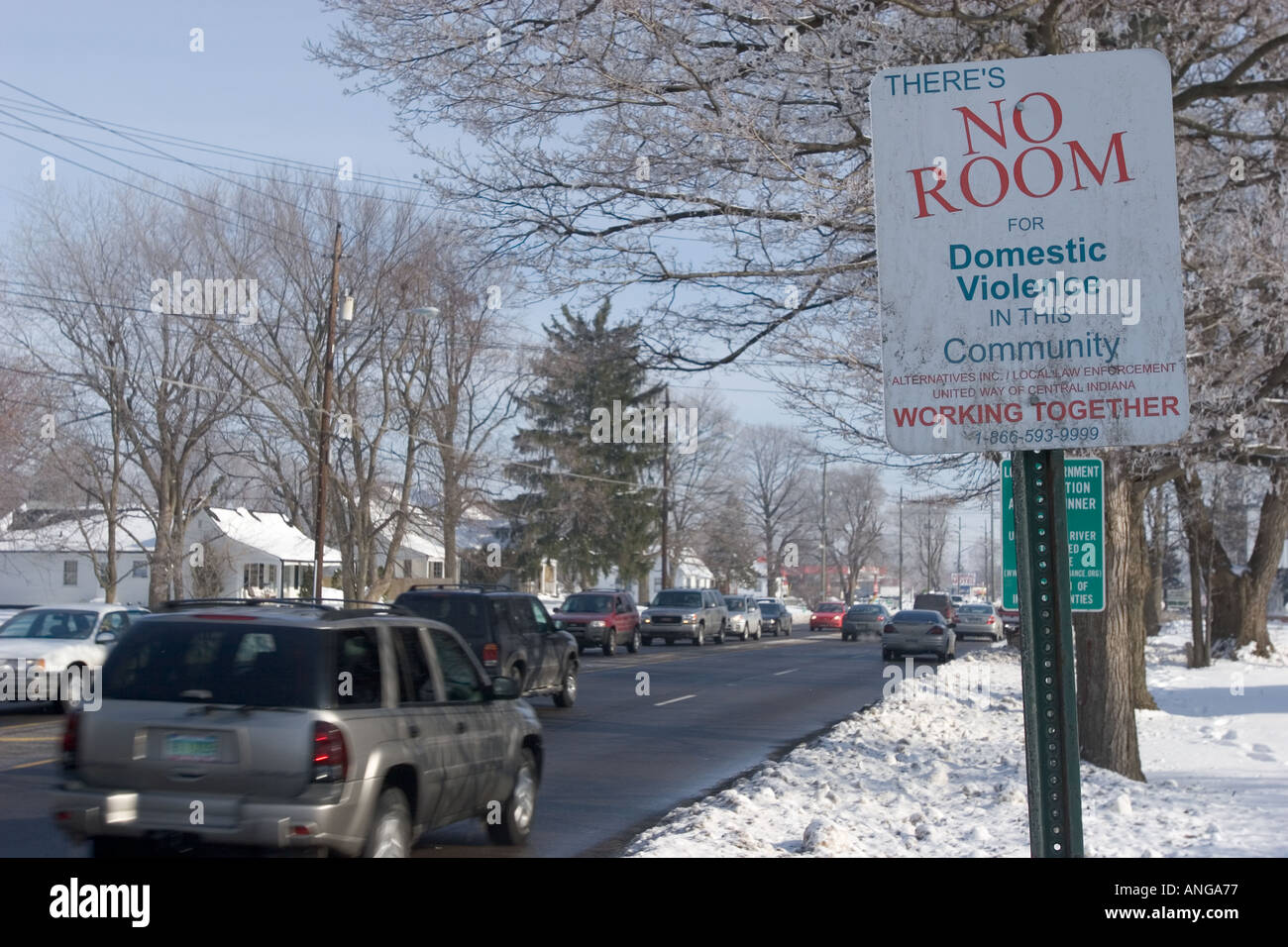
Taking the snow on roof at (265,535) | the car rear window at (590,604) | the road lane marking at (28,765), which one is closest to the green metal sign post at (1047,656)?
the road lane marking at (28,765)

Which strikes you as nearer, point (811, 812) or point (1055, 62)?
point (1055, 62)

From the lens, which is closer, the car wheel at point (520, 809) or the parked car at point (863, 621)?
the car wheel at point (520, 809)

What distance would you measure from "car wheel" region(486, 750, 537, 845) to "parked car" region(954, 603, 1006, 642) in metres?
42.0

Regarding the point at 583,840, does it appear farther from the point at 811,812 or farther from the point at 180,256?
the point at 180,256

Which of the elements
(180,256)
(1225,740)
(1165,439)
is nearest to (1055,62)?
(1165,439)

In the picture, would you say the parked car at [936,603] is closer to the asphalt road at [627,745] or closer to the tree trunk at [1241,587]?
the tree trunk at [1241,587]

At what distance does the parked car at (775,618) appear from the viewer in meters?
55.8

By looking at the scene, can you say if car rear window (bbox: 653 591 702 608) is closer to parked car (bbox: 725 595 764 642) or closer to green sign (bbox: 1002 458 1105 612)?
parked car (bbox: 725 595 764 642)

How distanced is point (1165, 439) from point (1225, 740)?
12614 mm

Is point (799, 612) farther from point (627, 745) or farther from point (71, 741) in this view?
point (71, 741)

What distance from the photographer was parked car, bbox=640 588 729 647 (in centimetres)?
4225

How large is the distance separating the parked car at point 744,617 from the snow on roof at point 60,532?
24.5 meters
